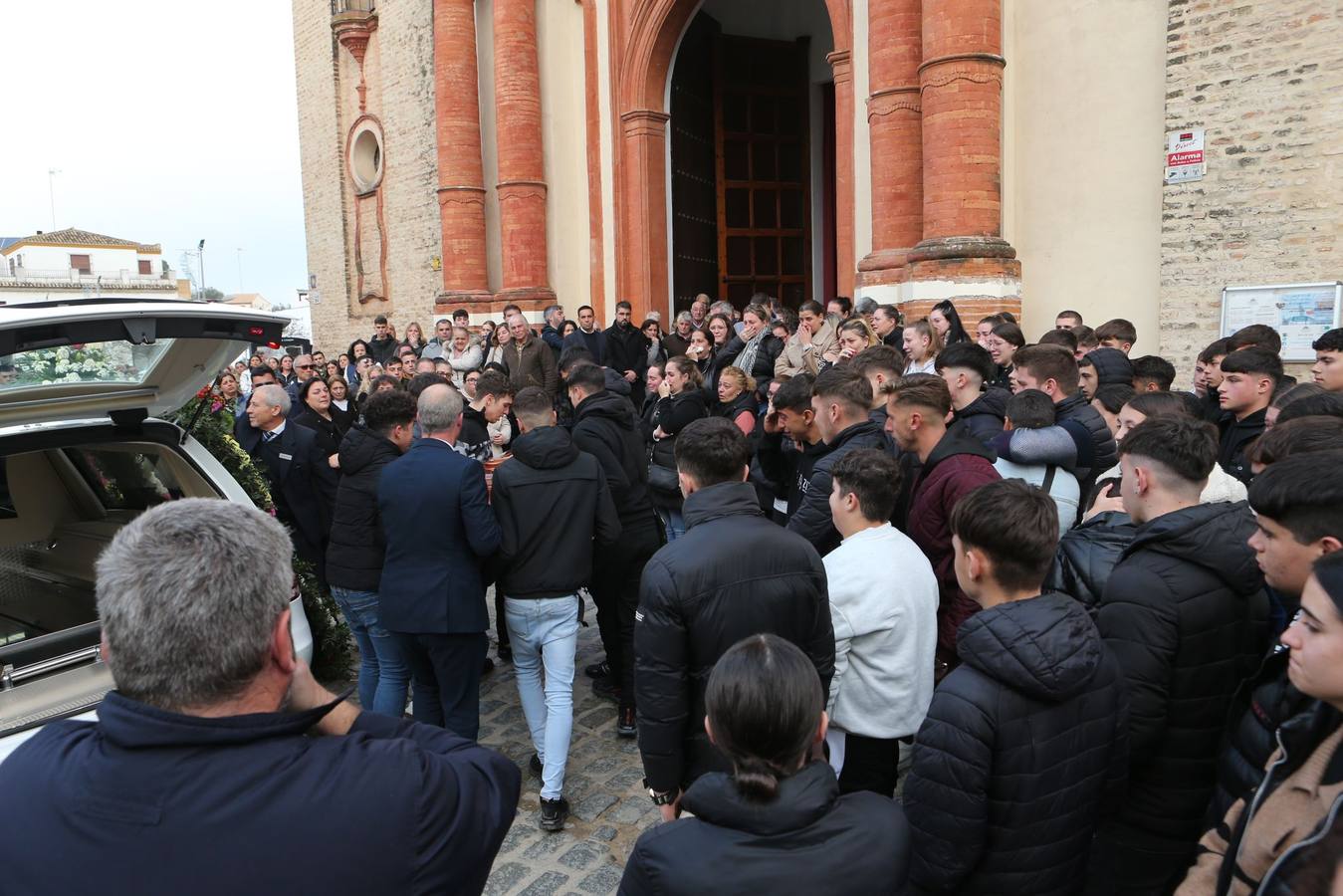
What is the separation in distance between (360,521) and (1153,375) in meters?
4.75

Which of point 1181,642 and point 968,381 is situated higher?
point 968,381

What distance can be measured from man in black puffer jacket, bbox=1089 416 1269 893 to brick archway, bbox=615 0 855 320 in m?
12.4

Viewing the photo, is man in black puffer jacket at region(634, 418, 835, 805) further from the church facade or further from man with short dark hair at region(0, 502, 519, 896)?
the church facade

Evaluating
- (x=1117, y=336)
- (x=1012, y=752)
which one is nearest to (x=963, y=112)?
(x=1117, y=336)

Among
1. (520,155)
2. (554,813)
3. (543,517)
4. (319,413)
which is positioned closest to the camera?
(554,813)

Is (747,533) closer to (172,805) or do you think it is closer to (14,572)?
(172,805)

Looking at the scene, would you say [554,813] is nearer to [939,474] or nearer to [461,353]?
[939,474]

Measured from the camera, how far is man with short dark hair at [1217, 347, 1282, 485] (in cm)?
468

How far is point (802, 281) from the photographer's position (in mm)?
16328

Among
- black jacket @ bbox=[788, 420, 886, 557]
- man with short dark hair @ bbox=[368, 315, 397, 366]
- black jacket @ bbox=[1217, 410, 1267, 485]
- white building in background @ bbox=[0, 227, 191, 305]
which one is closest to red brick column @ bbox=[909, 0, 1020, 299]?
black jacket @ bbox=[1217, 410, 1267, 485]

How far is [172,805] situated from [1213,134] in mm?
9620

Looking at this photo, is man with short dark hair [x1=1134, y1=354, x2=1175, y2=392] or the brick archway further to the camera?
the brick archway

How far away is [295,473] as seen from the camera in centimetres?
544

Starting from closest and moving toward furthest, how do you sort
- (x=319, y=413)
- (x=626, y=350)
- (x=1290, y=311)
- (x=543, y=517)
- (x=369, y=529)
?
1. (x=543, y=517)
2. (x=369, y=529)
3. (x=319, y=413)
4. (x=1290, y=311)
5. (x=626, y=350)
